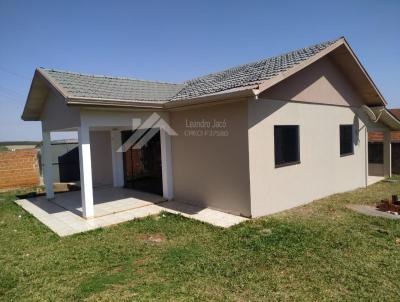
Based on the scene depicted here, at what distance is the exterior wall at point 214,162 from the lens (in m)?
7.70

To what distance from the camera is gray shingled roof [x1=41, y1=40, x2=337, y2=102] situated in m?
7.96

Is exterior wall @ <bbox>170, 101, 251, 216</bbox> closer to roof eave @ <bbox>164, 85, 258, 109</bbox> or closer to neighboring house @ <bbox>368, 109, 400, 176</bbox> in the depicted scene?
roof eave @ <bbox>164, 85, 258, 109</bbox>

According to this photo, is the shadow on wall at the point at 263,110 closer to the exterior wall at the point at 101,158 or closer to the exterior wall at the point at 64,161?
the exterior wall at the point at 101,158

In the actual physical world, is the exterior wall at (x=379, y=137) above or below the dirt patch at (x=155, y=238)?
above

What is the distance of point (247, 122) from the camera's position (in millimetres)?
7453

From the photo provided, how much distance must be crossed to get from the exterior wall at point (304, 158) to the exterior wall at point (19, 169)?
13.9 meters

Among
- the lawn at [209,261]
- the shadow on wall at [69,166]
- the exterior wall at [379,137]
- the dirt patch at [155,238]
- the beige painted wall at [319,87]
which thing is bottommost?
the dirt patch at [155,238]

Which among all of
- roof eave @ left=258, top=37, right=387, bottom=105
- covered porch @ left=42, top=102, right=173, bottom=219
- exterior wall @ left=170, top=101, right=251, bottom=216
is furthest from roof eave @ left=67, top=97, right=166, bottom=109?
roof eave @ left=258, top=37, right=387, bottom=105

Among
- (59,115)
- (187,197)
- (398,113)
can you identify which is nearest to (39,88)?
(59,115)

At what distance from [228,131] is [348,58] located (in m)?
5.81

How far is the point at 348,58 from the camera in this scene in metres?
10.1

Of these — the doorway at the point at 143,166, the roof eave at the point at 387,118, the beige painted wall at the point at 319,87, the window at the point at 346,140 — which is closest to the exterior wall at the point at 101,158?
the doorway at the point at 143,166

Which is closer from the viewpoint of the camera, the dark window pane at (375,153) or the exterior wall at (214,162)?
the exterior wall at (214,162)

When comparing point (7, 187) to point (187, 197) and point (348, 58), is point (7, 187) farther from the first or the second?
point (348, 58)
